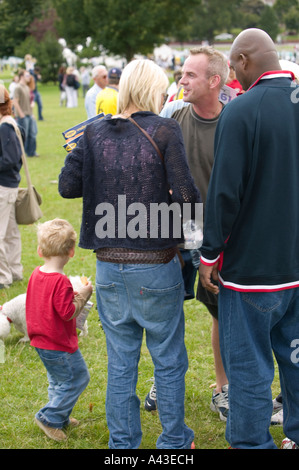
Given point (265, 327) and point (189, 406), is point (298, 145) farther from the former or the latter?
point (189, 406)

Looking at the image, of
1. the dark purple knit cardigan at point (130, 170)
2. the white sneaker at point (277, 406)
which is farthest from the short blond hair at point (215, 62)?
the white sneaker at point (277, 406)

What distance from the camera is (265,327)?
297 cm

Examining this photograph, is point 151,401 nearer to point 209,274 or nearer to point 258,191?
point 209,274

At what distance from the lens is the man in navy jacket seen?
109 inches

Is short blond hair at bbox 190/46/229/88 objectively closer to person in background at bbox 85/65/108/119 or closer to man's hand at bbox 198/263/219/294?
man's hand at bbox 198/263/219/294

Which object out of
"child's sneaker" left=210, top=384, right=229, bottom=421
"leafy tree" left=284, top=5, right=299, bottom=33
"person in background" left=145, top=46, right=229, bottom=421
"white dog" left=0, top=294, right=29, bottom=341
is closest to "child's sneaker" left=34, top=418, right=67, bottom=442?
"child's sneaker" left=210, top=384, right=229, bottom=421

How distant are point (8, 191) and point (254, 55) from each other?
11.8 feet

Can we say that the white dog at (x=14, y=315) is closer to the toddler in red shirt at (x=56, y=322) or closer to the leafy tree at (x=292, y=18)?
the toddler in red shirt at (x=56, y=322)

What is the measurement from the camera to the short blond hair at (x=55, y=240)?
3.52 metres

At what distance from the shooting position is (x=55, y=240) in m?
3.51

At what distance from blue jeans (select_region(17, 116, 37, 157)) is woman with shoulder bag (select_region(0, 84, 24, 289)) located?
27.6ft

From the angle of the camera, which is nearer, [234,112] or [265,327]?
[234,112]
